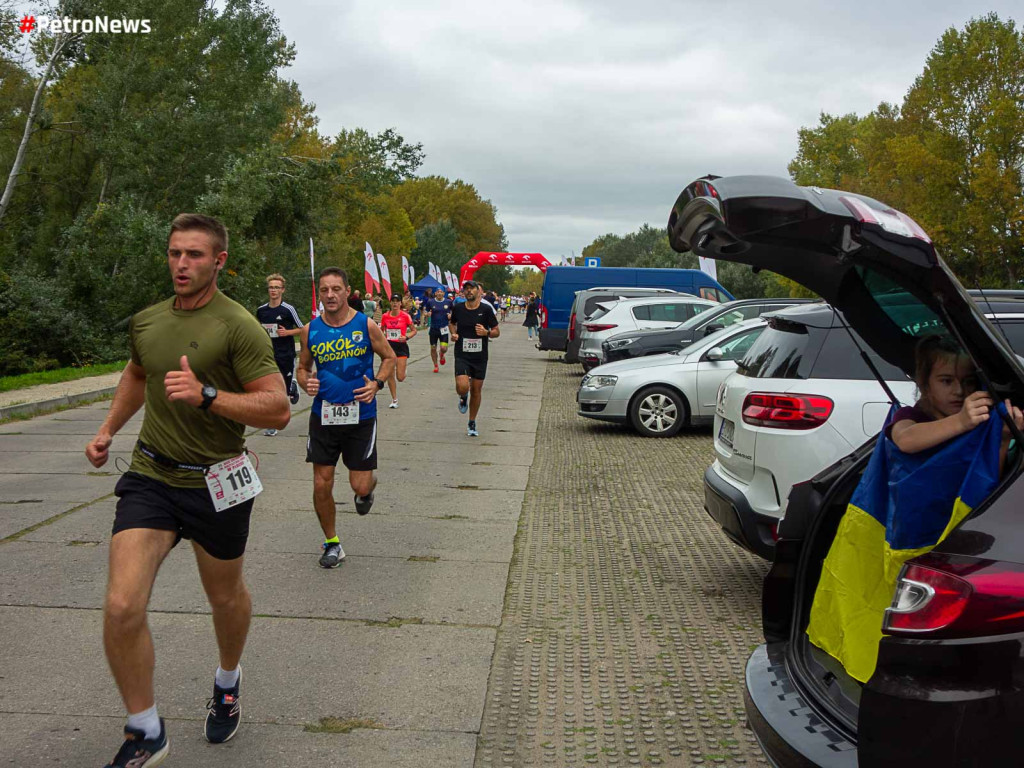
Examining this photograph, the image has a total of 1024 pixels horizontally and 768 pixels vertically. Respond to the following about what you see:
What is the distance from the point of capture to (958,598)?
7.66 ft

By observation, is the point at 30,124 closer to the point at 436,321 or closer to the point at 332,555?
the point at 436,321

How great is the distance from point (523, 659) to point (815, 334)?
8.91ft

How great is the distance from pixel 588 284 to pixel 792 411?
934 inches

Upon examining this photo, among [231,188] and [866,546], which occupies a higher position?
[231,188]

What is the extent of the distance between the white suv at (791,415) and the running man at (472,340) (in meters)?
7.16

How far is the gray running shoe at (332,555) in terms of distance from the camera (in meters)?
6.51

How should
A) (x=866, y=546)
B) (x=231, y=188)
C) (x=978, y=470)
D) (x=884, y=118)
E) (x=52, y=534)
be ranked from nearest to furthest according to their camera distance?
1. (x=978, y=470)
2. (x=866, y=546)
3. (x=52, y=534)
4. (x=231, y=188)
5. (x=884, y=118)

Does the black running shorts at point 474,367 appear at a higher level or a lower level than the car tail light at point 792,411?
lower

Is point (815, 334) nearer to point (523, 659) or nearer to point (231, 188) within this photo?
point (523, 659)

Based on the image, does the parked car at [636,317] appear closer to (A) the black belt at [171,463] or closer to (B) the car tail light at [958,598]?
(A) the black belt at [171,463]

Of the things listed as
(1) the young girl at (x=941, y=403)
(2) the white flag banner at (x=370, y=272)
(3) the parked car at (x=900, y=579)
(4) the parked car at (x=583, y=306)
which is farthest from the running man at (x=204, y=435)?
(2) the white flag banner at (x=370, y=272)

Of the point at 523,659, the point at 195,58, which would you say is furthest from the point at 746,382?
the point at 195,58

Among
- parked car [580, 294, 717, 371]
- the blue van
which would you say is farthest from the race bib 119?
the blue van

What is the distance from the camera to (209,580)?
3.85 metres
